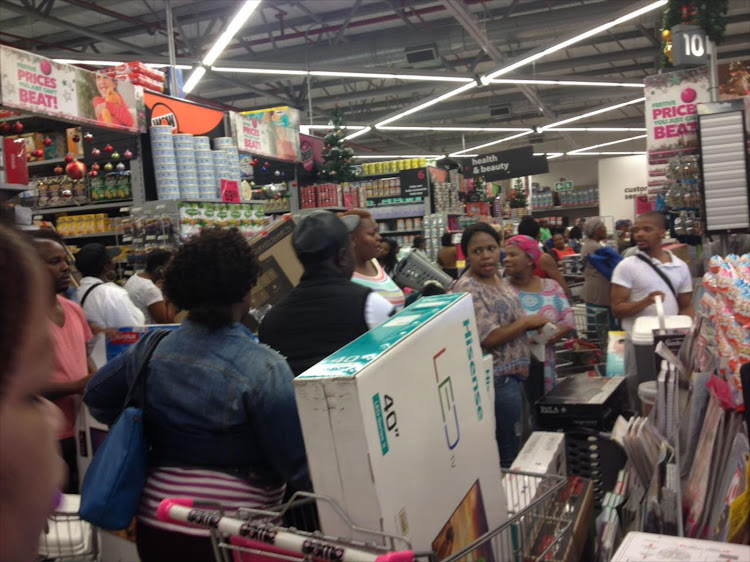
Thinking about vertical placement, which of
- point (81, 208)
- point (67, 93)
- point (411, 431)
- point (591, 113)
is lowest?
point (411, 431)

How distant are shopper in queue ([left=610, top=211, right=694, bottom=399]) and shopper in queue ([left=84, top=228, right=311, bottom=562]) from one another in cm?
288

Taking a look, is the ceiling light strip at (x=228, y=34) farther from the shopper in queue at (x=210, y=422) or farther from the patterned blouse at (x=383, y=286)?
the shopper in queue at (x=210, y=422)

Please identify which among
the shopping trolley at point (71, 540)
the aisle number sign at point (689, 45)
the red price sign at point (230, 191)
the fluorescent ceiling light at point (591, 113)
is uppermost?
the fluorescent ceiling light at point (591, 113)

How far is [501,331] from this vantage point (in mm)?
3086

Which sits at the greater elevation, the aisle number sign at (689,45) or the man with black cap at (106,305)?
the aisle number sign at (689,45)

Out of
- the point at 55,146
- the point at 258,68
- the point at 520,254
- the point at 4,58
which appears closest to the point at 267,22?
the point at 258,68

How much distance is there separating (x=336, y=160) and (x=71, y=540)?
7.96m

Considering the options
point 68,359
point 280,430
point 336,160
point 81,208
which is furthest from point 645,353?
point 336,160

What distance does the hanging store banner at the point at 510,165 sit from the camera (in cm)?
1309

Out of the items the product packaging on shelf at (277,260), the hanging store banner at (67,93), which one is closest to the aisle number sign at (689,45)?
the product packaging on shelf at (277,260)

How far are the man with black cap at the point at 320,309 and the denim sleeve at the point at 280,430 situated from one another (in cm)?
51

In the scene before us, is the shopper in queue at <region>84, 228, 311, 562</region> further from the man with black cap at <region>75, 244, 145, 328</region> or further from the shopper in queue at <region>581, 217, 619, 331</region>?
the shopper in queue at <region>581, 217, 619, 331</region>

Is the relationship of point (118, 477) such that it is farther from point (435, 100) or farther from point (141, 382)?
point (435, 100)

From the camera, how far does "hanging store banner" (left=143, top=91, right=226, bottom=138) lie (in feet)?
22.3
